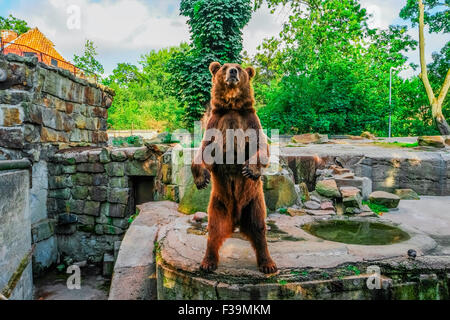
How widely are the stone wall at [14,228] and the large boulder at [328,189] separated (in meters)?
4.49

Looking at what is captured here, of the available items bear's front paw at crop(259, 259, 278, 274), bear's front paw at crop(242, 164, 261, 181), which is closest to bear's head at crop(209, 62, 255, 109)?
bear's front paw at crop(242, 164, 261, 181)

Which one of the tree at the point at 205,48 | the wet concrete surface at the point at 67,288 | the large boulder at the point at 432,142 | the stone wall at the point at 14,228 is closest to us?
the stone wall at the point at 14,228

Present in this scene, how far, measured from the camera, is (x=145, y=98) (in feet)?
86.3

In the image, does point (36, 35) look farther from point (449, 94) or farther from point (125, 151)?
point (449, 94)

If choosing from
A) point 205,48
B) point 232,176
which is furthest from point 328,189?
point 205,48

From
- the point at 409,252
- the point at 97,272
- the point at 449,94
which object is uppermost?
the point at 449,94

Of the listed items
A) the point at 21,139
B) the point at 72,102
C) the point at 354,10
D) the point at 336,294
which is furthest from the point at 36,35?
the point at 336,294

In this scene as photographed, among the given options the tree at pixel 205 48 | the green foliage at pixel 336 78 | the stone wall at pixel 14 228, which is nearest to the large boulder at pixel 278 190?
the stone wall at pixel 14 228

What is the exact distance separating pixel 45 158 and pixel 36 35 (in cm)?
1520

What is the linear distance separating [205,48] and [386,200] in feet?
26.4

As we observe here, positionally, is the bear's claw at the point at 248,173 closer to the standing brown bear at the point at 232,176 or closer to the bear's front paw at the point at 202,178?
the standing brown bear at the point at 232,176

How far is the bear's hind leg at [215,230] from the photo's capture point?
95.0 inches

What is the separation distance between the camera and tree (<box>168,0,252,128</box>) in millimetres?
10234

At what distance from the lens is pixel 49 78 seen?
5.84 meters
